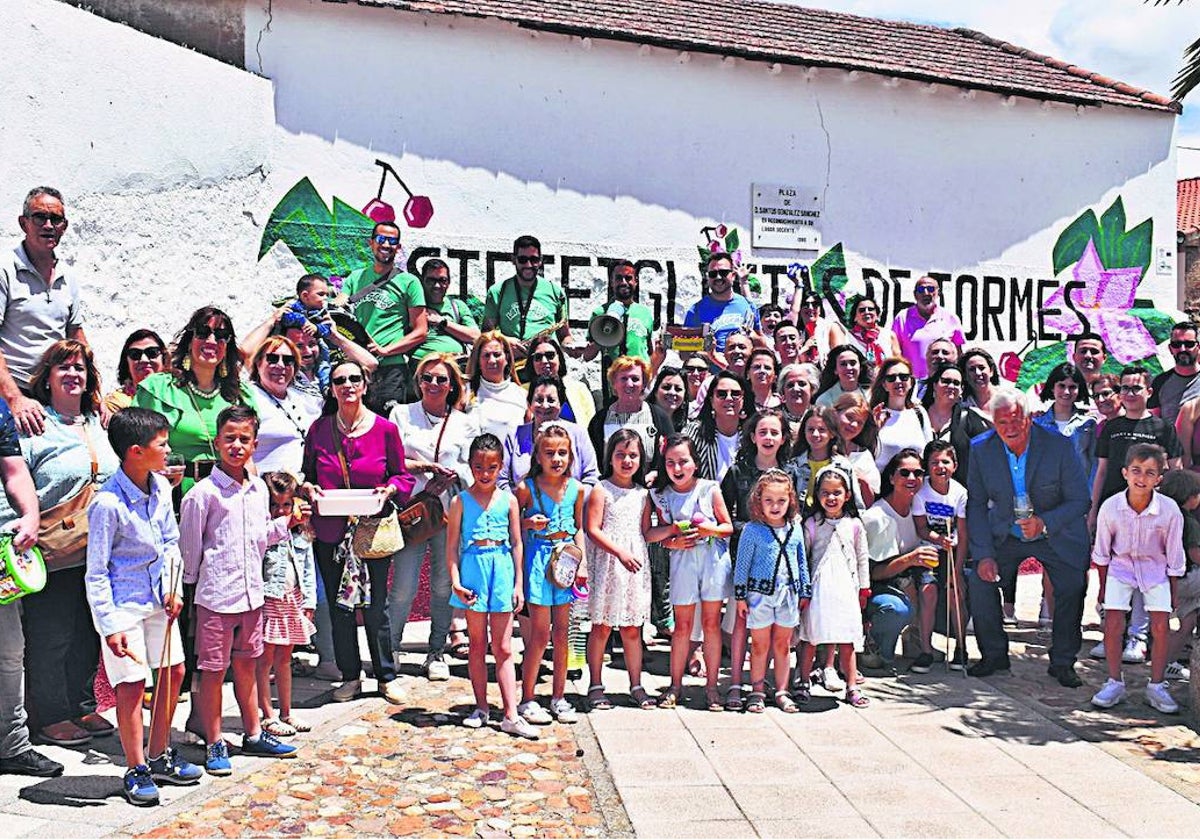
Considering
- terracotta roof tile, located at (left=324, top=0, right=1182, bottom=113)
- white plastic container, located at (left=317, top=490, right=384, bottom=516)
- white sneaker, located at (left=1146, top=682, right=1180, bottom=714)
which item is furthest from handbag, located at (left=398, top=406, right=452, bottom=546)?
terracotta roof tile, located at (left=324, top=0, right=1182, bottom=113)

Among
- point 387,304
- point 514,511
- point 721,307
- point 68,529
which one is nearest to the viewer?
point 68,529

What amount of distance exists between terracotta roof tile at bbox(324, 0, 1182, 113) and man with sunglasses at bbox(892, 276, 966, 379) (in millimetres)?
2642

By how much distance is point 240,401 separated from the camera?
19.8 ft

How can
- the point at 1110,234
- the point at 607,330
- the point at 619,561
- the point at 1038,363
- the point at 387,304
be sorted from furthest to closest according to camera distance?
the point at 1110,234 → the point at 1038,363 → the point at 607,330 → the point at 387,304 → the point at 619,561

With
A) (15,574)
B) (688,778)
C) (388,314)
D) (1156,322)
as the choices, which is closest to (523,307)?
(388,314)

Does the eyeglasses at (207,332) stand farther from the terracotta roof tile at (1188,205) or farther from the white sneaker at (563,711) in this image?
the terracotta roof tile at (1188,205)

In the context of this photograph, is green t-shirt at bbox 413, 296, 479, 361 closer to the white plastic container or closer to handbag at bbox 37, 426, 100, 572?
the white plastic container

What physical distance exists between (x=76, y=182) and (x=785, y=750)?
5.83 metres

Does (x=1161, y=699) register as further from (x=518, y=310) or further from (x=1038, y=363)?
(x=1038, y=363)

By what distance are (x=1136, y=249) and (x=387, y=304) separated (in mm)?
8516

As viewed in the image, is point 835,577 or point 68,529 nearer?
point 68,529

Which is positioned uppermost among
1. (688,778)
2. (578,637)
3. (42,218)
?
(42,218)

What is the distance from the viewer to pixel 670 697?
248 inches

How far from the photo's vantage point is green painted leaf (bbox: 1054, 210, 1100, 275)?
478 inches
